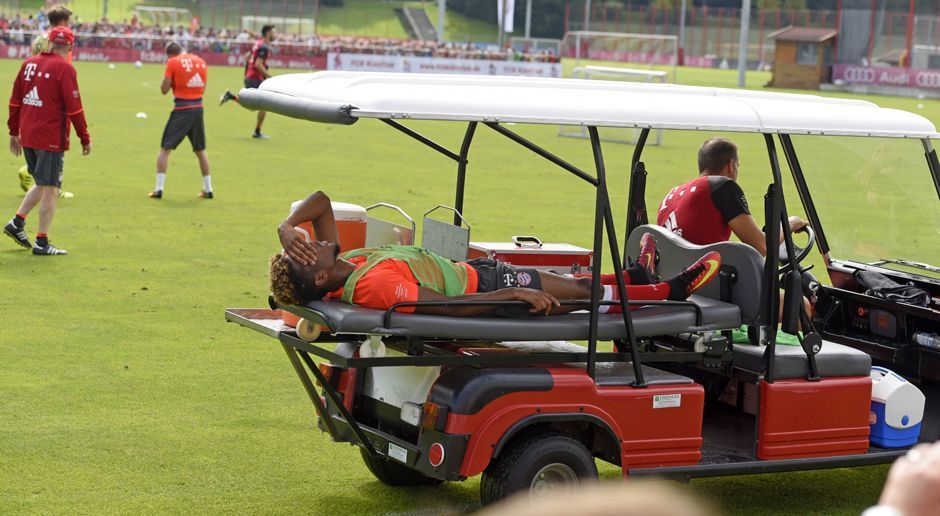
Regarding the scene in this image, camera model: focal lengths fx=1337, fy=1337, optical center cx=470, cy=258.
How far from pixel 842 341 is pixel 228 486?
3328 millimetres

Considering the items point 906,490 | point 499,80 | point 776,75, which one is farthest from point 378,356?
point 776,75

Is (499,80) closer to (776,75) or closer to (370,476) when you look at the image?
(370,476)

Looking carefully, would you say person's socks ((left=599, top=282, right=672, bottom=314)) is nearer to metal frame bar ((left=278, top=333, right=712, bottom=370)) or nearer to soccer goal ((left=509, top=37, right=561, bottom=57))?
metal frame bar ((left=278, top=333, right=712, bottom=370))

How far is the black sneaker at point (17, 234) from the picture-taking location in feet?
Result: 39.4

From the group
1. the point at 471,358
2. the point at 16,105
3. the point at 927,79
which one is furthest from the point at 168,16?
the point at 471,358

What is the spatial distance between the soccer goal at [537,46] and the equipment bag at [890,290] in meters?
48.0

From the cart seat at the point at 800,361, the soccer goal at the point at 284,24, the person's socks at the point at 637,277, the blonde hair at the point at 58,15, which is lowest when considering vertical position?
the cart seat at the point at 800,361

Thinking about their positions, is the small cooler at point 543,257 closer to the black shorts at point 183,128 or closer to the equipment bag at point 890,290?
the equipment bag at point 890,290

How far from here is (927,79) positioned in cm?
5406

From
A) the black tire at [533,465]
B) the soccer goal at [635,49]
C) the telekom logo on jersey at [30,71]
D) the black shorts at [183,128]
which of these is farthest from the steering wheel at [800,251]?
the soccer goal at [635,49]

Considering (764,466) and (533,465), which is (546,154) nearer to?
(533,465)

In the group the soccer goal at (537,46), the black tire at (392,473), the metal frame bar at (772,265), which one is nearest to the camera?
the metal frame bar at (772,265)

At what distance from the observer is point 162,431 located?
695 cm

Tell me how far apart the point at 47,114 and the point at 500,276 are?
7.10 meters
